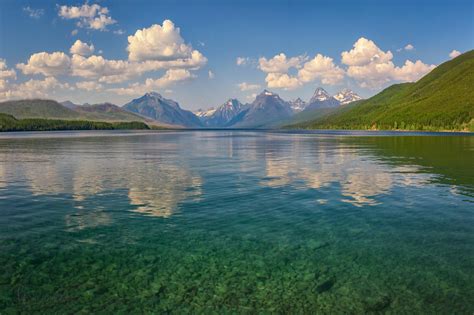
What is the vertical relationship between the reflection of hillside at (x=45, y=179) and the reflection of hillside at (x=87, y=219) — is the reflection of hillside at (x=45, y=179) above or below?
above

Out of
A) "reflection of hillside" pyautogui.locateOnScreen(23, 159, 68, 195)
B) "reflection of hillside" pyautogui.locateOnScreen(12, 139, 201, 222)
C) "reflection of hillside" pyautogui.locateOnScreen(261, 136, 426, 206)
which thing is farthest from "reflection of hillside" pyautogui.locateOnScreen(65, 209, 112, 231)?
"reflection of hillside" pyautogui.locateOnScreen(261, 136, 426, 206)

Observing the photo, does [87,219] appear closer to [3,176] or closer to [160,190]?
[160,190]

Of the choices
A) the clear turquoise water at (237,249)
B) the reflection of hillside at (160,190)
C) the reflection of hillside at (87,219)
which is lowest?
the clear turquoise water at (237,249)

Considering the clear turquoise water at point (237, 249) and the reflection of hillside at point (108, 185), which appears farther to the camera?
the reflection of hillside at point (108, 185)

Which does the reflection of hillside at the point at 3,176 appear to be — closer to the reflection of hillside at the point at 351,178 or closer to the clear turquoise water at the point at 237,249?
the clear turquoise water at the point at 237,249

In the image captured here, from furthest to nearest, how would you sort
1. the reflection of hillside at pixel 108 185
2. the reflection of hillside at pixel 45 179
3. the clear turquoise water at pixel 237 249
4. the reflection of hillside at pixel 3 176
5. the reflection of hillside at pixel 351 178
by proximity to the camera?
the reflection of hillside at pixel 3 176
the reflection of hillside at pixel 45 179
the reflection of hillside at pixel 351 178
the reflection of hillside at pixel 108 185
the clear turquoise water at pixel 237 249

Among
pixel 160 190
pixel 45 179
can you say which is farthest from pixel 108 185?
pixel 45 179

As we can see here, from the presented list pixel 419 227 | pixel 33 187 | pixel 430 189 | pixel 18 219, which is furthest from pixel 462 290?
pixel 33 187

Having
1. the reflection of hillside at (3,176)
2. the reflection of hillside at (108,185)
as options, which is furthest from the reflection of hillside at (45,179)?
the reflection of hillside at (3,176)

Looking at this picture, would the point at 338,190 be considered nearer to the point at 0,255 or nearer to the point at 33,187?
the point at 0,255

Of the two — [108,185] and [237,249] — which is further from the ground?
[108,185]

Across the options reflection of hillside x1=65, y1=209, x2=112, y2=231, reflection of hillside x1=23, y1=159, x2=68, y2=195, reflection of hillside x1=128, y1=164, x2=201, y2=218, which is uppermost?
reflection of hillside x1=23, y1=159, x2=68, y2=195

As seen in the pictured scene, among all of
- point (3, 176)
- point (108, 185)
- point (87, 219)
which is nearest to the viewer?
point (87, 219)

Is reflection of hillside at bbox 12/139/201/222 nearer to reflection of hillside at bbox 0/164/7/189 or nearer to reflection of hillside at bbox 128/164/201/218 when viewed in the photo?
reflection of hillside at bbox 128/164/201/218
